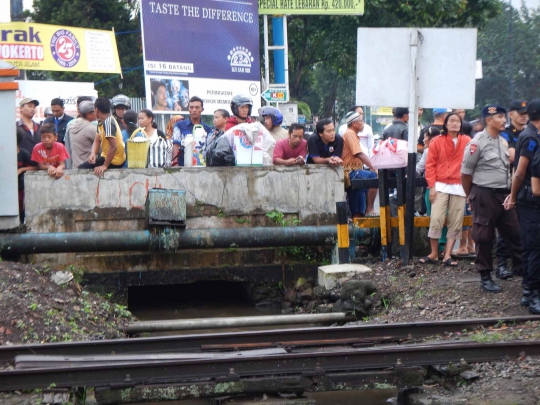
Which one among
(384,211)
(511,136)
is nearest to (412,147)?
(384,211)

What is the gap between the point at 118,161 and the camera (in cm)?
1014

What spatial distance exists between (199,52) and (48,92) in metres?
3.85

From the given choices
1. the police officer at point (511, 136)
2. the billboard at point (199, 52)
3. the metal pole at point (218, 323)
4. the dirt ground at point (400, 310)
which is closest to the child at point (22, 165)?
the dirt ground at point (400, 310)

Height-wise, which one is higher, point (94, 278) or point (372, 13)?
point (372, 13)

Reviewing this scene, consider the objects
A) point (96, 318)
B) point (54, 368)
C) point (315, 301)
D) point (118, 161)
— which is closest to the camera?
point (54, 368)

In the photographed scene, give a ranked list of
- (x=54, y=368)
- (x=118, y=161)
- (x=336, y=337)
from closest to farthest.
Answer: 1. (x=54, y=368)
2. (x=336, y=337)
3. (x=118, y=161)

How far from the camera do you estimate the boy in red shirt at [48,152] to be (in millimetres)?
9906

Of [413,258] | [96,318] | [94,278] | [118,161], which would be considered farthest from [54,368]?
[413,258]

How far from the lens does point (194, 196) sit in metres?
10.1

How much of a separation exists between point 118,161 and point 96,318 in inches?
102

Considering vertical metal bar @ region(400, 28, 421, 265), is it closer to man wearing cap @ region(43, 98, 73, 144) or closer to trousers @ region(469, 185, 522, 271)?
trousers @ region(469, 185, 522, 271)

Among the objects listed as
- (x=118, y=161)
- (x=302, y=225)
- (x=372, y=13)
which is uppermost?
(x=372, y=13)

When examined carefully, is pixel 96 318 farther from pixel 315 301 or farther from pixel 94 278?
pixel 315 301

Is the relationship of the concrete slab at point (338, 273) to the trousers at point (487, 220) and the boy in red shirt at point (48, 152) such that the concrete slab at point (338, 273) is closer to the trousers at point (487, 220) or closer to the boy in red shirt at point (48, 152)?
the trousers at point (487, 220)
